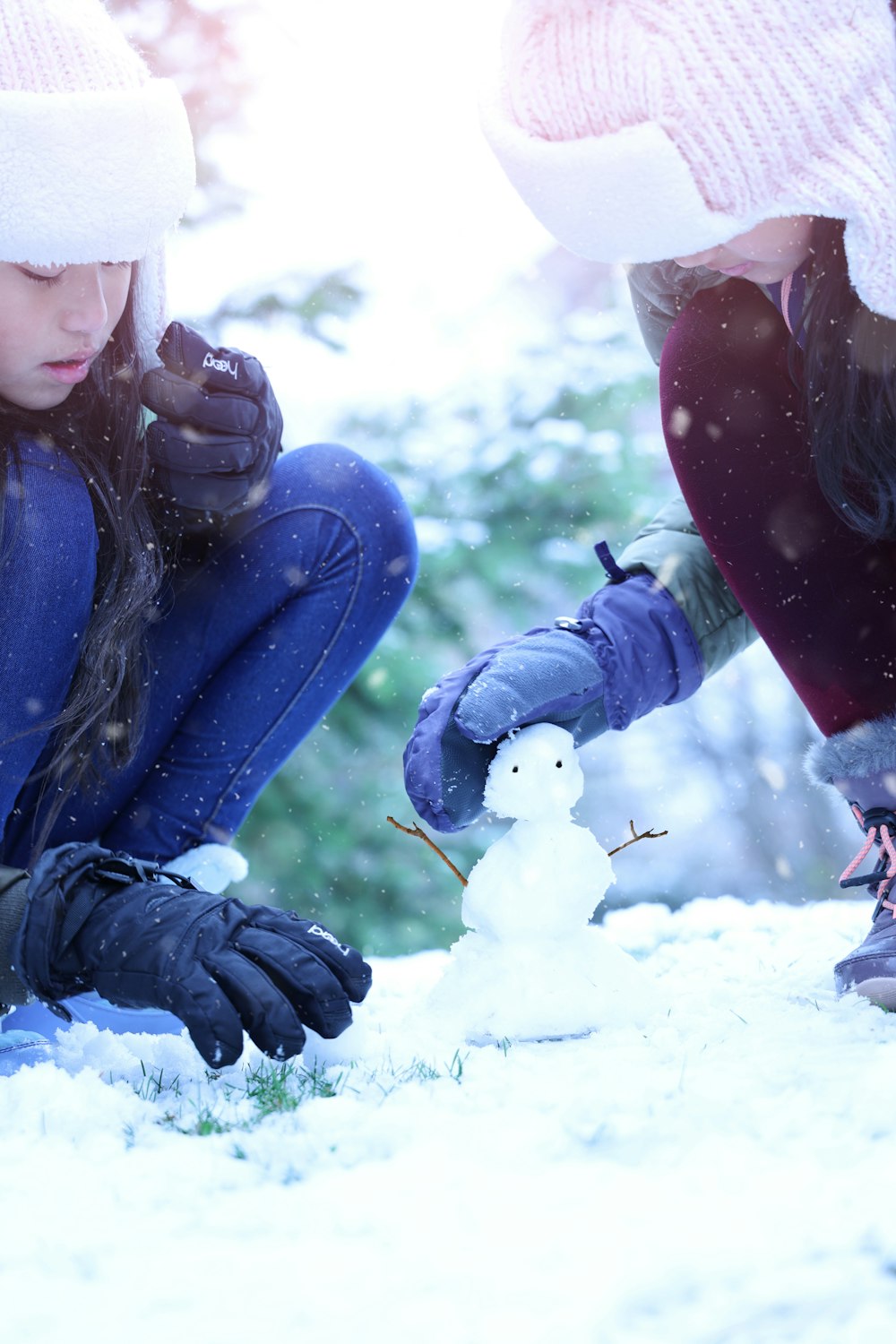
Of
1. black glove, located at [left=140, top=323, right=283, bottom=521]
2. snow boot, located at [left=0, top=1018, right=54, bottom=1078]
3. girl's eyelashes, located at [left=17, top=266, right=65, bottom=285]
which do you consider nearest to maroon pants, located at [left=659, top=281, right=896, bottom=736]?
black glove, located at [left=140, top=323, right=283, bottom=521]

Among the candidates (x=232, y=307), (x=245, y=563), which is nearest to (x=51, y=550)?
(x=245, y=563)

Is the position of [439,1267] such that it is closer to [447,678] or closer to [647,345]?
[447,678]

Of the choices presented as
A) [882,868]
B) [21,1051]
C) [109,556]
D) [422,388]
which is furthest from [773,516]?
[422,388]

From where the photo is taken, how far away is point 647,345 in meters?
2.18

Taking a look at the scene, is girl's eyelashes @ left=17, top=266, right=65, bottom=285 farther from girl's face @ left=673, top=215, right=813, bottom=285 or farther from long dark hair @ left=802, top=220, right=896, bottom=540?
long dark hair @ left=802, top=220, right=896, bottom=540

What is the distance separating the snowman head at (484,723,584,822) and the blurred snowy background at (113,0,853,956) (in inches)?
58.1

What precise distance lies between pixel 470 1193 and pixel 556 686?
0.81 metres

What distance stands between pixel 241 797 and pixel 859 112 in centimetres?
143

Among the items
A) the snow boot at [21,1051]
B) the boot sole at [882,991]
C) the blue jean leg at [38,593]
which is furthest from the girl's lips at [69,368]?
the boot sole at [882,991]

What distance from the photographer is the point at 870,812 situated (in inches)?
67.3

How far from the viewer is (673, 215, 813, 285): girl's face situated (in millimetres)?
1481

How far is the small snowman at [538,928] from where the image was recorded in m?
1.50

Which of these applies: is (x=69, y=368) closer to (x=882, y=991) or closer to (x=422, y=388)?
(x=882, y=991)

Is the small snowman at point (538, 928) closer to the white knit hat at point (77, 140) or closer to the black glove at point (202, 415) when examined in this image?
the black glove at point (202, 415)
